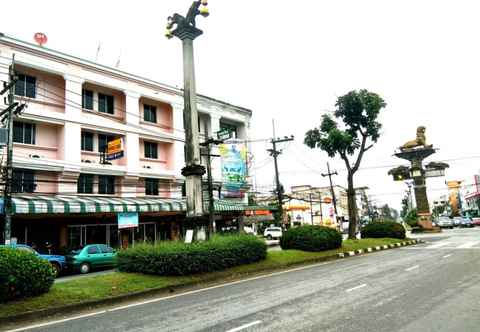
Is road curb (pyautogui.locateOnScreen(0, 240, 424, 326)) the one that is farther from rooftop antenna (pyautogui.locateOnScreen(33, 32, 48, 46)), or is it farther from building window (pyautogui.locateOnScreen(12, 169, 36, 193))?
rooftop antenna (pyautogui.locateOnScreen(33, 32, 48, 46))

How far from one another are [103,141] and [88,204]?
6.39 metres

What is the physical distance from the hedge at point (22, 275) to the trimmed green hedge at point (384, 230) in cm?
2369

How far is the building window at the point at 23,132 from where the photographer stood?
2255 centimetres

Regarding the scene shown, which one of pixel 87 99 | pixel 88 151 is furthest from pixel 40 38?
pixel 88 151

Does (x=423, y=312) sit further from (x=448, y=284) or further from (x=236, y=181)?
(x=236, y=181)

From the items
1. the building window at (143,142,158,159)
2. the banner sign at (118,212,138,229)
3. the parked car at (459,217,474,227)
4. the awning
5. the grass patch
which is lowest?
the parked car at (459,217,474,227)

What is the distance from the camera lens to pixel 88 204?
21.9 meters

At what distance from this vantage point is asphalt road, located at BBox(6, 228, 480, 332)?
6.45 meters

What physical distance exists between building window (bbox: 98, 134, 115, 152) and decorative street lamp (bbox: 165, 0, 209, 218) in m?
12.8

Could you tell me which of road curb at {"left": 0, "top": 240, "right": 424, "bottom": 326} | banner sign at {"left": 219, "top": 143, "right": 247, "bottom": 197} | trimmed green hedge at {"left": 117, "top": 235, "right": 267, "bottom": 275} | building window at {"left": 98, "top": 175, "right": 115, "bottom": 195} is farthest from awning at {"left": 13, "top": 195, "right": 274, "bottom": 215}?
road curb at {"left": 0, "top": 240, "right": 424, "bottom": 326}

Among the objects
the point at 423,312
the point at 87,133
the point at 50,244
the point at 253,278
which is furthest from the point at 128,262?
the point at 87,133

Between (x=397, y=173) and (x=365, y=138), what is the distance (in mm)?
23503

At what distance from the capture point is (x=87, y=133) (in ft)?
85.4

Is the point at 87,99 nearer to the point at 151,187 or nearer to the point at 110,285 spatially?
the point at 151,187
